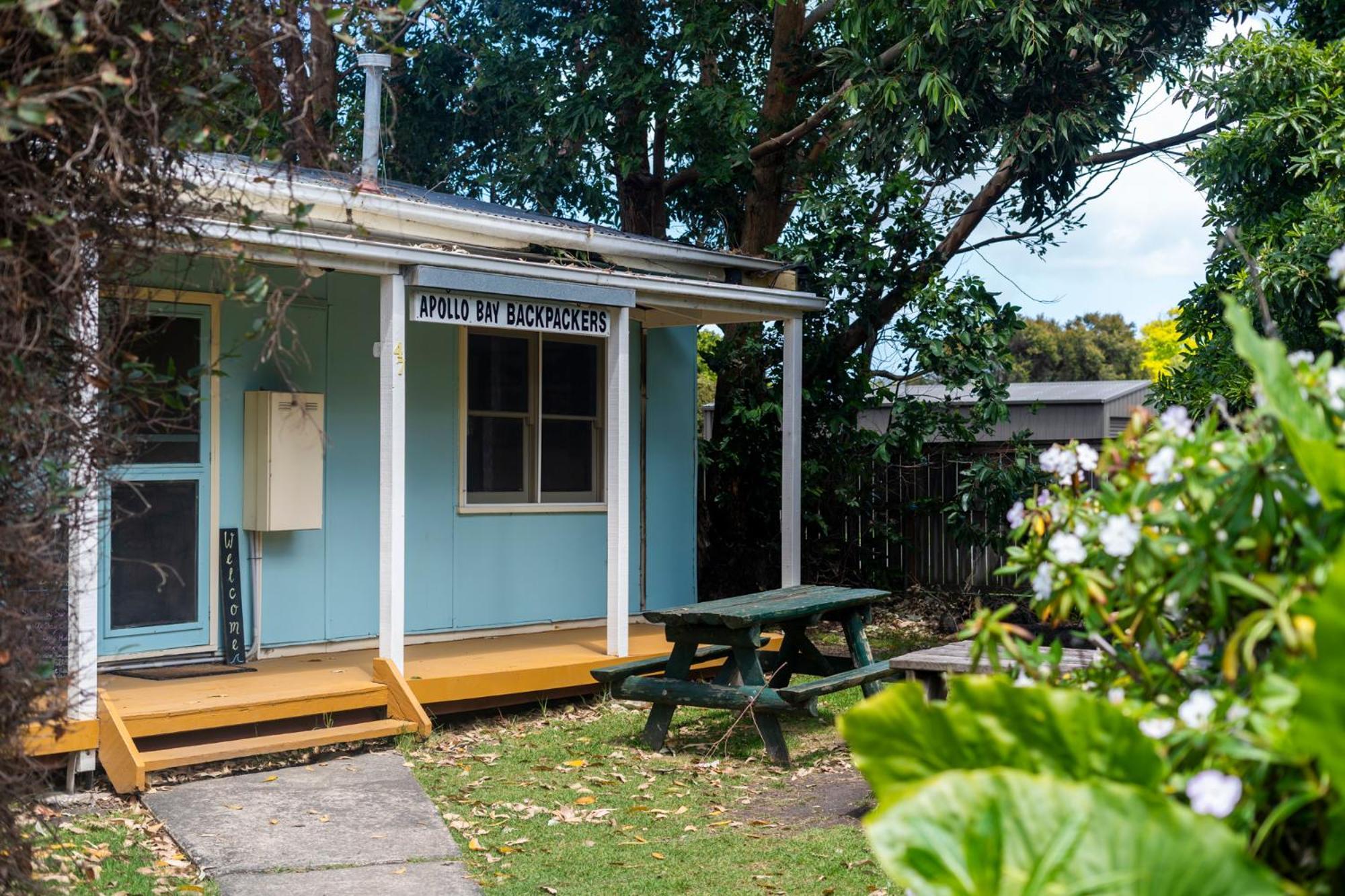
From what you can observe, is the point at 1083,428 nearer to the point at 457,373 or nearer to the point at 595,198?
the point at 595,198

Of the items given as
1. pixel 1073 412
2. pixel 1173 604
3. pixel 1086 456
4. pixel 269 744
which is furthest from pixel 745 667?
pixel 1073 412

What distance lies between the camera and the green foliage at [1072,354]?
47.1m

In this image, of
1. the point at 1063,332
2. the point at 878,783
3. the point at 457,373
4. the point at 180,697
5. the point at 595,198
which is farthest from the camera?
the point at 1063,332

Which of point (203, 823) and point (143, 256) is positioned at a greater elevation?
point (143, 256)

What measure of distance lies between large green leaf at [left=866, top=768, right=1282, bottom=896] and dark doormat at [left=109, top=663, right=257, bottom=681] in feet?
22.8

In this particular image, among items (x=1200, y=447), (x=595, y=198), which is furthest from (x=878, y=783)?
(x=595, y=198)

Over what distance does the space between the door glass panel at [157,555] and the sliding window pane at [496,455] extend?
2188mm

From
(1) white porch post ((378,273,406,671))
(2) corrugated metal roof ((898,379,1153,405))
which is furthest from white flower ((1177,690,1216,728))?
(2) corrugated metal roof ((898,379,1153,405))

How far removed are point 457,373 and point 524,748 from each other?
3067 millimetres

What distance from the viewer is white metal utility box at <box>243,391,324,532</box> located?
27.7 feet

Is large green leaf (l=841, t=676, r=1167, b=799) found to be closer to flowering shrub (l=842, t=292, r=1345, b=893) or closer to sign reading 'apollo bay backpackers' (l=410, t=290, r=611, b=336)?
flowering shrub (l=842, t=292, r=1345, b=893)

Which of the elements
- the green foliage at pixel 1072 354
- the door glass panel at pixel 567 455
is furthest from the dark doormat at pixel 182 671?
the green foliage at pixel 1072 354

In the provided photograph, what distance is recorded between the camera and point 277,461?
27.8ft

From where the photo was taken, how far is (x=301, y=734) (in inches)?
293
